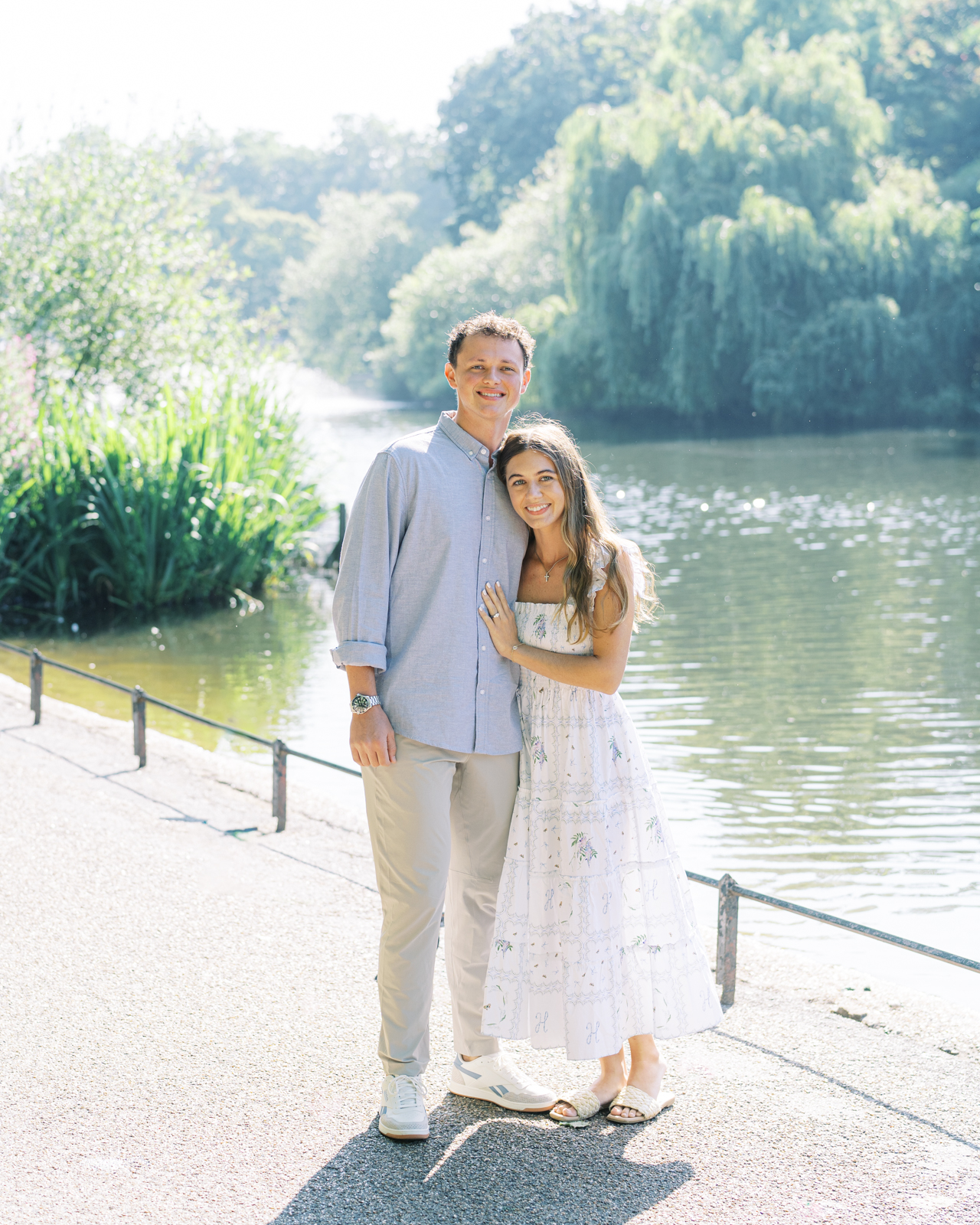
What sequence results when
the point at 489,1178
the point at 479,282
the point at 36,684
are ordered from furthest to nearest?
the point at 479,282, the point at 36,684, the point at 489,1178

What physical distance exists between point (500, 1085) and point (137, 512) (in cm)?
1134

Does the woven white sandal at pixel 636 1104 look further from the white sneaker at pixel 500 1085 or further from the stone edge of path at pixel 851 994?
the stone edge of path at pixel 851 994

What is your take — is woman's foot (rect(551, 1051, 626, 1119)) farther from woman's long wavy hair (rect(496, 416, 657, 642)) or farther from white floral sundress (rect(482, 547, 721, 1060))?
woman's long wavy hair (rect(496, 416, 657, 642))

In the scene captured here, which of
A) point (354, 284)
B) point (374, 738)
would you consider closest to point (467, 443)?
point (374, 738)

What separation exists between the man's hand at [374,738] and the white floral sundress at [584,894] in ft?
1.21

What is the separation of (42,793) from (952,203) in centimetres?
3307

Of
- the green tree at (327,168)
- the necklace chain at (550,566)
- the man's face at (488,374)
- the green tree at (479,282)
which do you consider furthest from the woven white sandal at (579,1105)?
the green tree at (327,168)

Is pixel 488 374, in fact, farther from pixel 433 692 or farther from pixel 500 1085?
pixel 500 1085

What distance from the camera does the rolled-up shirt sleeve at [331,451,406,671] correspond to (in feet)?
10.3

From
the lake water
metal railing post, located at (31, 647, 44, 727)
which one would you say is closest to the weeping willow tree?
the lake water

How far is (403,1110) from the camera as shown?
312 centimetres

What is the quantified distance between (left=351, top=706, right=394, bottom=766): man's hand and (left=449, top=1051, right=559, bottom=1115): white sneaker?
32.8 inches

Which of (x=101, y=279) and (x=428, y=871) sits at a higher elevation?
(x=101, y=279)

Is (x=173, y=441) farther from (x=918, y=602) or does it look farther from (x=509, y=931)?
(x=509, y=931)
